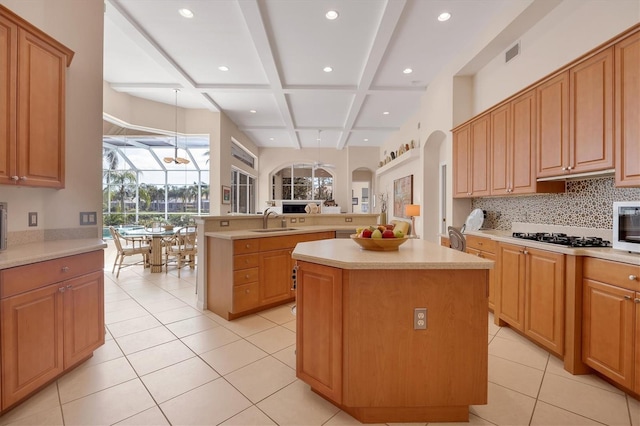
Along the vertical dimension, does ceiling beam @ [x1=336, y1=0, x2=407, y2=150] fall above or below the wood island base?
above

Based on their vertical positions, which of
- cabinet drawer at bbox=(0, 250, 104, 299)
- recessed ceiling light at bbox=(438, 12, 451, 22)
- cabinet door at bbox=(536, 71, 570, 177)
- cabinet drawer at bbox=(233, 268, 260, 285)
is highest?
recessed ceiling light at bbox=(438, 12, 451, 22)

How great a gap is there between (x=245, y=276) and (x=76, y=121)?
7.16 ft

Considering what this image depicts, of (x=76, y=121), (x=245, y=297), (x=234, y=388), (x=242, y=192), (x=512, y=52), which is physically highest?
(x=512, y=52)

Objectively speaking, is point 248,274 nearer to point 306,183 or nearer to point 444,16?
point 444,16

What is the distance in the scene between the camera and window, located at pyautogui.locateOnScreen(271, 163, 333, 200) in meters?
10.1

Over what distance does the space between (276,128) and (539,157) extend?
636cm

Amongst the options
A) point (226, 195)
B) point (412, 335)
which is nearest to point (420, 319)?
point (412, 335)

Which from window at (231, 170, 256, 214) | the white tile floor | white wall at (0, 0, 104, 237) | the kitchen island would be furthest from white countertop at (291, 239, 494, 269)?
window at (231, 170, 256, 214)

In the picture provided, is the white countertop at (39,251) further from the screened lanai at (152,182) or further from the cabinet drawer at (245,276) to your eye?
the screened lanai at (152,182)

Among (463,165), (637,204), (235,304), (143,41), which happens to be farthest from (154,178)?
(637,204)

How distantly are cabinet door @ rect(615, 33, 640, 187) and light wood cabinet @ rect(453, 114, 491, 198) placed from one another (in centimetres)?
152

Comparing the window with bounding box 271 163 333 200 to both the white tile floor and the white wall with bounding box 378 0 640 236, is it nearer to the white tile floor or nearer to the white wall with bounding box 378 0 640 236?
the white wall with bounding box 378 0 640 236

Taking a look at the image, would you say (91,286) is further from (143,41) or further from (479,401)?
(143,41)

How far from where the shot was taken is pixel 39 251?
72.8 inches
